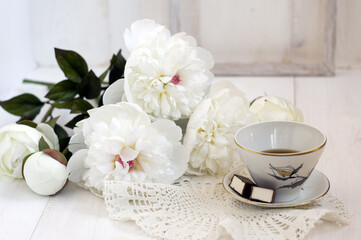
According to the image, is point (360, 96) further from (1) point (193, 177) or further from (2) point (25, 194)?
(2) point (25, 194)

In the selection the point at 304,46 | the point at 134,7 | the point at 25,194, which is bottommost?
the point at 25,194

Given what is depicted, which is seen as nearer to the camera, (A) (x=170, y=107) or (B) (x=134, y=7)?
(A) (x=170, y=107)

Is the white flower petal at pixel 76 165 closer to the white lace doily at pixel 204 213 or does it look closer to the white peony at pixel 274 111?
the white lace doily at pixel 204 213

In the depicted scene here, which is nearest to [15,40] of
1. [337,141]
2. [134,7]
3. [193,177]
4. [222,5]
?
[134,7]

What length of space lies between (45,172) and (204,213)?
0.30 meters

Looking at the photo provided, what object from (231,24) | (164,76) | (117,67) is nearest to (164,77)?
(164,76)

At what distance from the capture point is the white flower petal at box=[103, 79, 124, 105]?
1054 millimetres

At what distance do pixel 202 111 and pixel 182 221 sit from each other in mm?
206

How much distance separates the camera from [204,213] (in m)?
0.92

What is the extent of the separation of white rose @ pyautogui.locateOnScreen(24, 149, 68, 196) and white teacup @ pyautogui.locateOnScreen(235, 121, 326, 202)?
1.08 ft

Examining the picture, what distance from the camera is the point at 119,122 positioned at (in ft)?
3.11

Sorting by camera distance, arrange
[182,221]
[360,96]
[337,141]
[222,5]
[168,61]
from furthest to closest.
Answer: [222,5] → [360,96] → [337,141] → [168,61] → [182,221]

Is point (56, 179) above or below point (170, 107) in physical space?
below

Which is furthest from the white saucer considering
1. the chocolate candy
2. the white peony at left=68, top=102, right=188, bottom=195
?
the white peony at left=68, top=102, right=188, bottom=195
